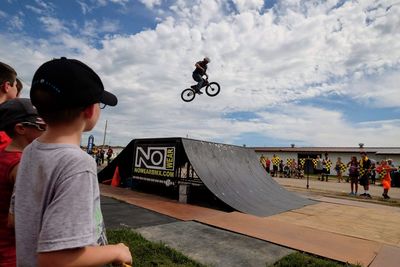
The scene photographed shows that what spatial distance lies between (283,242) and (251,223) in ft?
4.37

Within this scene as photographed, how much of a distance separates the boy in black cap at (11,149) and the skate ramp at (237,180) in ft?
20.8

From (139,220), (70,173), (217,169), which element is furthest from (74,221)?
(217,169)

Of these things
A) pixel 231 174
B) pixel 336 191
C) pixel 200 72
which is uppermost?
pixel 200 72

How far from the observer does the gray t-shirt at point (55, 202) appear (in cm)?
101

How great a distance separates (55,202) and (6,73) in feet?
6.64

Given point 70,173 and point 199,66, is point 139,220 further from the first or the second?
point 199,66

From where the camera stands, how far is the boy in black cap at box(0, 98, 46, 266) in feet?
5.48

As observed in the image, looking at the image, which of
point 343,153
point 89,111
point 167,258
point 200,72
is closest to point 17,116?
point 89,111

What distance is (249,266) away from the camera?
402 centimetres

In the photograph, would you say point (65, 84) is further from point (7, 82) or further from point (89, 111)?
point (7, 82)

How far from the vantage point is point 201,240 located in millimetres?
5047

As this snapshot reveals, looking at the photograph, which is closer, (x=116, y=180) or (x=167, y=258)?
(x=167, y=258)

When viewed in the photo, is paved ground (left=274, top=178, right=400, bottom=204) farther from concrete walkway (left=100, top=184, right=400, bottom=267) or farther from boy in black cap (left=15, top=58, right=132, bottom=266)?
boy in black cap (left=15, top=58, right=132, bottom=266)

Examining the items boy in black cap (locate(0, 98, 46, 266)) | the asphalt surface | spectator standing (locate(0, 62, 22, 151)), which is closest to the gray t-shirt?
boy in black cap (locate(0, 98, 46, 266))
